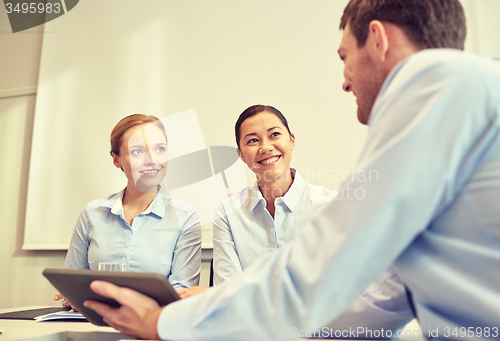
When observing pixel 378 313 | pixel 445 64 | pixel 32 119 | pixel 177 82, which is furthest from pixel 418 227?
pixel 32 119

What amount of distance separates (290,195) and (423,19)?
1.06 metres

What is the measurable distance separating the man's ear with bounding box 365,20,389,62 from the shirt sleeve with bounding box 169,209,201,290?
Answer: 132cm

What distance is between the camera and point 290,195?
172 cm

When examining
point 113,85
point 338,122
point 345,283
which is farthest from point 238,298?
point 113,85

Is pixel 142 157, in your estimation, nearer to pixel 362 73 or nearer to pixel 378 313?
pixel 362 73

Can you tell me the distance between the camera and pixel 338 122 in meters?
2.37

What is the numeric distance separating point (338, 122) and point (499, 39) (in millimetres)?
1081

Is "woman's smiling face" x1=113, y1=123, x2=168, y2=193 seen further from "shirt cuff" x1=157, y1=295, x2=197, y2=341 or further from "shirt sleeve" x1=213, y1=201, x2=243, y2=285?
"shirt cuff" x1=157, y1=295, x2=197, y2=341

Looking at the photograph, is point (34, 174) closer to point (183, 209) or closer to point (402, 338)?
point (183, 209)

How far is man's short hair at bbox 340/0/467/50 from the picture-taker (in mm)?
783

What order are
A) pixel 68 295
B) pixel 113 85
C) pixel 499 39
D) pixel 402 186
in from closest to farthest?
pixel 402 186 → pixel 68 295 → pixel 499 39 → pixel 113 85

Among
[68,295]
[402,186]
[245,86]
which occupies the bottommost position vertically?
[68,295]

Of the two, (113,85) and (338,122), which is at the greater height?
(113,85)

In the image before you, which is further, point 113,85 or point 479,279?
point 113,85
